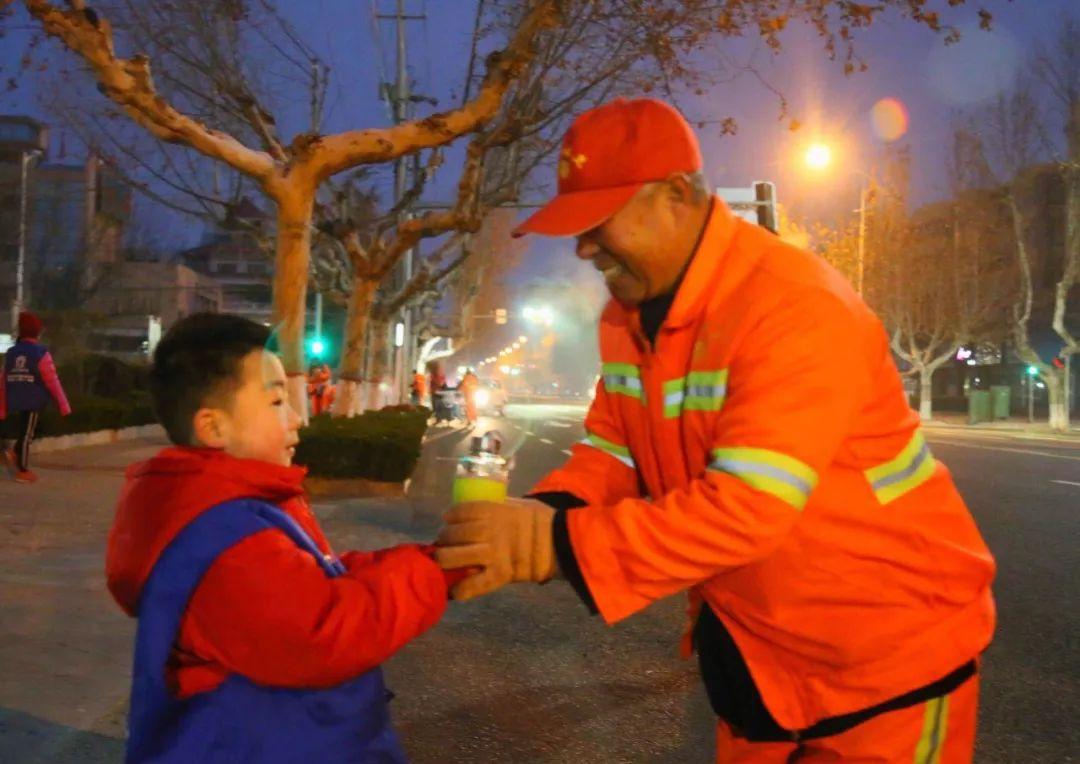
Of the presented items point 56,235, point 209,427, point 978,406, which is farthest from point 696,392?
point 978,406

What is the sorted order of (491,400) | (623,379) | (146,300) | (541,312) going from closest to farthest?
(623,379) < (491,400) < (541,312) < (146,300)

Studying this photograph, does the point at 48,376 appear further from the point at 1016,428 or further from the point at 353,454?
the point at 1016,428

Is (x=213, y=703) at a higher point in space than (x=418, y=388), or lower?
lower

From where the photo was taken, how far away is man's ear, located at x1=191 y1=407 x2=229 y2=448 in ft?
7.04

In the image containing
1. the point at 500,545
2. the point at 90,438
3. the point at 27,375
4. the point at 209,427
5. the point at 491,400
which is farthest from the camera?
the point at 491,400

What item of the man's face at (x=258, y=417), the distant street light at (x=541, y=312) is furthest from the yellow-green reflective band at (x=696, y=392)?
the distant street light at (x=541, y=312)

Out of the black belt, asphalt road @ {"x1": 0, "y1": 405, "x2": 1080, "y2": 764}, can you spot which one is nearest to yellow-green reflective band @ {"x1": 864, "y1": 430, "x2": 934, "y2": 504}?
the black belt

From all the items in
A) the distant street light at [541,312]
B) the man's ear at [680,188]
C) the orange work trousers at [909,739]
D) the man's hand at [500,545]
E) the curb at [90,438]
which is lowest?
the curb at [90,438]

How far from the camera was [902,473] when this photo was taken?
6.34 feet

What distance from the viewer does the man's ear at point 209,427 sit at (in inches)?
84.4

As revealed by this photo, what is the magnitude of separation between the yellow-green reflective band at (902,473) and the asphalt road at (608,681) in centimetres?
274

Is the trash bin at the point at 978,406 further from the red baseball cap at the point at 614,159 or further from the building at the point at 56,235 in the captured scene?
the red baseball cap at the point at 614,159

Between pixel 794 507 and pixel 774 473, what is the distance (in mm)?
68

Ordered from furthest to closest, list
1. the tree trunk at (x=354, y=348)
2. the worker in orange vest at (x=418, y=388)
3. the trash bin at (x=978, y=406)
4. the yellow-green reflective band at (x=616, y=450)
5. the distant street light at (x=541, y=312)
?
the distant street light at (x=541, y=312), the trash bin at (x=978, y=406), the worker in orange vest at (x=418, y=388), the tree trunk at (x=354, y=348), the yellow-green reflective band at (x=616, y=450)
